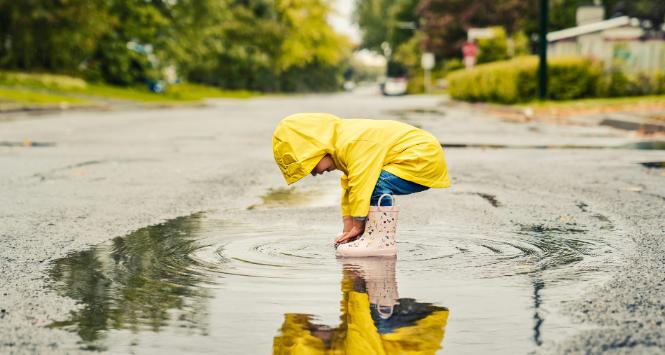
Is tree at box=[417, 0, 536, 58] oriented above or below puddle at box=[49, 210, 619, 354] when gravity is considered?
above

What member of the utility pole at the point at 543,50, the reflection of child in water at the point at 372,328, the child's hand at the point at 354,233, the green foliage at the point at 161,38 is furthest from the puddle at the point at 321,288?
the green foliage at the point at 161,38

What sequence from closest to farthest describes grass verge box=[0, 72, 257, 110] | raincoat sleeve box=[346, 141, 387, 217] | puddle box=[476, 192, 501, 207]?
raincoat sleeve box=[346, 141, 387, 217], puddle box=[476, 192, 501, 207], grass verge box=[0, 72, 257, 110]

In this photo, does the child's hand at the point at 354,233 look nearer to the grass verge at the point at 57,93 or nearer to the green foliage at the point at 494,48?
the grass verge at the point at 57,93

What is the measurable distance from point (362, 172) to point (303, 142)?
38 cm

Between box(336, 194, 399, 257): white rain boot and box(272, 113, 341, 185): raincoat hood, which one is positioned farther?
box(336, 194, 399, 257): white rain boot

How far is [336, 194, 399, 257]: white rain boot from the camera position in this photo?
6289 millimetres

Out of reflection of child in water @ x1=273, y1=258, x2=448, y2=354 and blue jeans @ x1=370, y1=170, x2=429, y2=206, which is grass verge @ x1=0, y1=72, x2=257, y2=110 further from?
reflection of child in water @ x1=273, y1=258, x2=448, y2=354

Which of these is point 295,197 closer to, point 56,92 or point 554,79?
point 554,79

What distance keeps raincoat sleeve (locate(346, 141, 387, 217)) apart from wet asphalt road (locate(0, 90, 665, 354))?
137 centimetres

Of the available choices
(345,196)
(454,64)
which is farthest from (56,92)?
(454,64)

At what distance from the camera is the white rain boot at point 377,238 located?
20.6 ft

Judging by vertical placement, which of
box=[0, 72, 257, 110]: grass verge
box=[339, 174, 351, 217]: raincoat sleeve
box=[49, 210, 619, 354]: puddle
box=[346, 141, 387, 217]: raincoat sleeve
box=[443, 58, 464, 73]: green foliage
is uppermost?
box=[346, 141, 387, 217]: raincoat sleeve

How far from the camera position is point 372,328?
4.47 meters

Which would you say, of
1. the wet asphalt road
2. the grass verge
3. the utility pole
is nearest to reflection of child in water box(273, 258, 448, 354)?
the wet asphalt road
